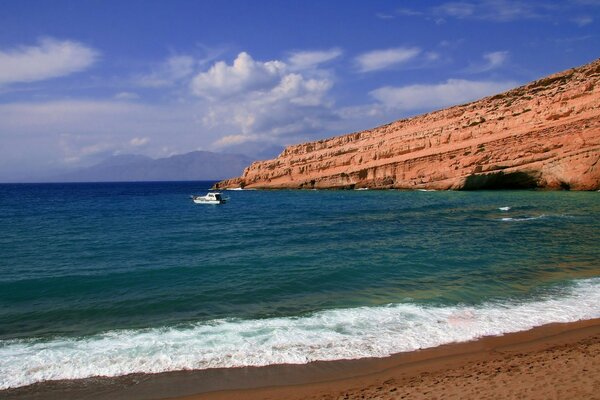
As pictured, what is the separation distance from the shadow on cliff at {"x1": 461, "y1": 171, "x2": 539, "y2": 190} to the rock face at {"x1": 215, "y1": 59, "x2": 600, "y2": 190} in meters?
0.10

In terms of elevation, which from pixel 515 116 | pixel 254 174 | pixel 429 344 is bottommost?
pixel 429 344

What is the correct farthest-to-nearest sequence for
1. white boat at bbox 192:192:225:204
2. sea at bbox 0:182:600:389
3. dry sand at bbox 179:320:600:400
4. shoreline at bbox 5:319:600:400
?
white boat at bbox 192:192:225:204 < sea at bbox 0:182:600:389 < shoreline at bbox 5:319:600:400 < dry sand at bbox 179:320:600:400

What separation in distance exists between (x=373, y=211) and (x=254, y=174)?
5405cm

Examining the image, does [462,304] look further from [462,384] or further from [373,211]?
[373,211]

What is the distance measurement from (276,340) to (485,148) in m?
46.5

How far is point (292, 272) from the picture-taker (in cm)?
1456

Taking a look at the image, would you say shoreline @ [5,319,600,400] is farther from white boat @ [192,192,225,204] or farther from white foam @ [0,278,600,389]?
white boat @ [192,192,225,204]

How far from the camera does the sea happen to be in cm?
842

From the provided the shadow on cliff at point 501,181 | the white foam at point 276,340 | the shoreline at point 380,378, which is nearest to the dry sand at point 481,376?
→ the shoreline at point 380,378

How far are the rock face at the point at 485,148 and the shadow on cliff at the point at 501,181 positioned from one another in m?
0.10

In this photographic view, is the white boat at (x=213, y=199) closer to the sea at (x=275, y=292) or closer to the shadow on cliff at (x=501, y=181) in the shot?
the sea at (x=275, y=292)

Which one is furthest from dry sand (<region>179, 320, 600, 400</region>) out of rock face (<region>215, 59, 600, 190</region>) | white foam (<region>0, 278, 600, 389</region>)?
rock face (<region>215, 59, 600, 190</region>)

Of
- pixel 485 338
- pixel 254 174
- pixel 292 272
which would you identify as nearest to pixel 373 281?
pixel 292 272

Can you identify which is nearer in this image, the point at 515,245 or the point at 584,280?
the point at 584,280
